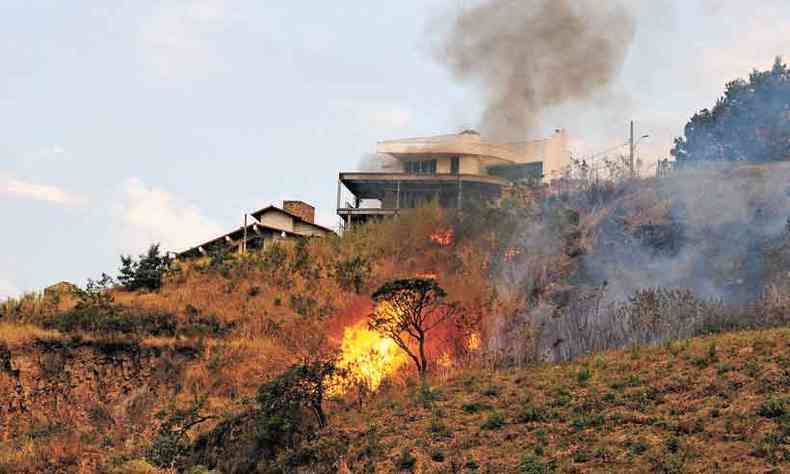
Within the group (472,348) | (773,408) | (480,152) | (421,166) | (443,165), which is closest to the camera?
(773,408)

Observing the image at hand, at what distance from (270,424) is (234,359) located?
27.8ft

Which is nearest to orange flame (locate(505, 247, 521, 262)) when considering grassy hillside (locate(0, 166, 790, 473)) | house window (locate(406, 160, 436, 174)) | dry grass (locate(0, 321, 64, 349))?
grassy hillside (locate(0, 166, 790, 473))

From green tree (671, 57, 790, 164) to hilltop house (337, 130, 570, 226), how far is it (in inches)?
292

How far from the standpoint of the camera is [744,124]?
41.7 m

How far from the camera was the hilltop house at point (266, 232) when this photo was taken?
1773 inches

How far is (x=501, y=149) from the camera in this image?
168 ft

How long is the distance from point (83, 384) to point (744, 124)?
107 feet

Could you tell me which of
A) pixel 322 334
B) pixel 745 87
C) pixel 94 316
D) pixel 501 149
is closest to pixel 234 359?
pixel 322 334

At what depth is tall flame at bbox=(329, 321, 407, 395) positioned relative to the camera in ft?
82.8

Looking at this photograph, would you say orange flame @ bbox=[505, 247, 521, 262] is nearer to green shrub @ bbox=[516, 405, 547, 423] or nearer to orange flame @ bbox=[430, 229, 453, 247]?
orange flame @ bbox=[430, 229, 453, 247]

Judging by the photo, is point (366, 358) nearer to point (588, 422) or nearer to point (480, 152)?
point (588, 422)

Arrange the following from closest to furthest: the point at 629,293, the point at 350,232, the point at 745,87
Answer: the point at 629,293, the point at 350,232, the point at 745,87

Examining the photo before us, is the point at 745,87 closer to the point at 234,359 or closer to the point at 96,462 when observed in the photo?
the point at 234,359

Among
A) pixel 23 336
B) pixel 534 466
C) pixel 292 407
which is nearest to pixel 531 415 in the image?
pixel 534 466
